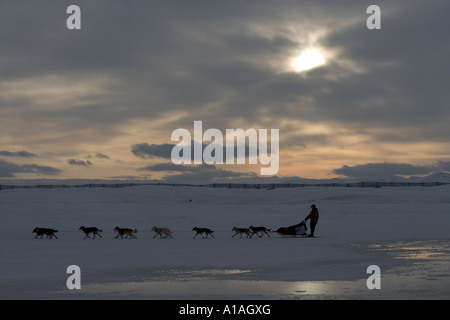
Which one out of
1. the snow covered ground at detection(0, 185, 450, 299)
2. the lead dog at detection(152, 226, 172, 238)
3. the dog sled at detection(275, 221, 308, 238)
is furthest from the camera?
the dog sled at detection(275, 221, 308, 238)

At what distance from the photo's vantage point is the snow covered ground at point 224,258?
1205 centimetres

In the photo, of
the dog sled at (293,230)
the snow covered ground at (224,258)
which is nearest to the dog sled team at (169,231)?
the dog sled at (293,230)

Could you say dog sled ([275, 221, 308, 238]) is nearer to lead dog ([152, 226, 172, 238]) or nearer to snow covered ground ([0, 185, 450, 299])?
snow covered ground ([0, 185, 450, 299])

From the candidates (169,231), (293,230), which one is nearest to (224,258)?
(169,231)

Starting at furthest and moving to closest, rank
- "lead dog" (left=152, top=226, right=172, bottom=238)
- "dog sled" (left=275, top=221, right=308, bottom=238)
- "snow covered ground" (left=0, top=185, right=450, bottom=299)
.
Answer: "dog sled" (left=275, top=221, right=308, bottom=238)
"lead dog" (left=152, top=226, right=172, bottom=238)
"snow covered ground" (left=0, top=185, right=450, bottom=299)

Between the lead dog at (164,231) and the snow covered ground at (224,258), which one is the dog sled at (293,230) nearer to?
the snow covered ground at (224,258)

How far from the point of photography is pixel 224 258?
18141mm

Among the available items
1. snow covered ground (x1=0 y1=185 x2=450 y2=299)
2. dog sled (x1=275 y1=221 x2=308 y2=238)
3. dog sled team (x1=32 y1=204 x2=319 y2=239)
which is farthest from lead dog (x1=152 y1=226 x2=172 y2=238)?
dog sled (x1=275 y1=221 x2=308 y2=238)

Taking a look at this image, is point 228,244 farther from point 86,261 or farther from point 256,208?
point 256,208

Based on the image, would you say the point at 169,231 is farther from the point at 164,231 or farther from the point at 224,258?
the point at 224,258

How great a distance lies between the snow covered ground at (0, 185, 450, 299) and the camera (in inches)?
474

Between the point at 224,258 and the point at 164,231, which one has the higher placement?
the point at 164,231

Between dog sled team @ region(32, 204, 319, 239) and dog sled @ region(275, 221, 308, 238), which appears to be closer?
dog sled team @ region(32, 204, 319, 239)
